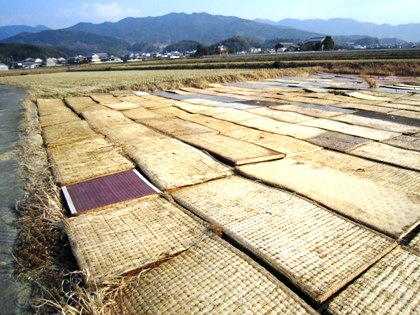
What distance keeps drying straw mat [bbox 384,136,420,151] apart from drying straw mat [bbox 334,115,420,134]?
470 millimetres

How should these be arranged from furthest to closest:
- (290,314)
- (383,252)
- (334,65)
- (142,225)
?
(334,65)
(142,225)
(383,252)
(290,314)

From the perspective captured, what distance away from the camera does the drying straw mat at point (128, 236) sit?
2.21m

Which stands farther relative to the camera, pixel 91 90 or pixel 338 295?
pixel 91 90

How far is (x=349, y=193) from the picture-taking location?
333 centimetres

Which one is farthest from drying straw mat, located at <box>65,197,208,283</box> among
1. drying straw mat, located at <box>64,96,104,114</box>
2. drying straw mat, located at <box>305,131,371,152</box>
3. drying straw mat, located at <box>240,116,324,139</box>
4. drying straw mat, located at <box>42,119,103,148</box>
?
drying straw mat, located at <box>64,96,104,114</box>

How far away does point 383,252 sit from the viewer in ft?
7.68

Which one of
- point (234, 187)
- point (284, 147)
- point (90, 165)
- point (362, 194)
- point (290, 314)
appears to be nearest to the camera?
point (290, 314)

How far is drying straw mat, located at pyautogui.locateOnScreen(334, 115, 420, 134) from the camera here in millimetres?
5996

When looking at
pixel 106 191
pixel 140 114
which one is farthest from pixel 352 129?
pixel 140 114

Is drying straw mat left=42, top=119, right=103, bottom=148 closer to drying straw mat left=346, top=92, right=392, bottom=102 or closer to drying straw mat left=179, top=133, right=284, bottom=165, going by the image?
drying straw mat left=179, top=133, right=284, bottom=165

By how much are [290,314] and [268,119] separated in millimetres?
5520

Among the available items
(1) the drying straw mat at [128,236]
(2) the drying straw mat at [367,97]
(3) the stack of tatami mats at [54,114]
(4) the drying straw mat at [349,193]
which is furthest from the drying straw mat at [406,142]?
(3) the stack of tatami mats at [54,114]

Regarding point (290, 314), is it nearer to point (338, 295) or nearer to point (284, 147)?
point (338, 295)

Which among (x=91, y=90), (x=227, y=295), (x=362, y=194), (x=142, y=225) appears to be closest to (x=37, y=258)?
(x=142, y=225)
